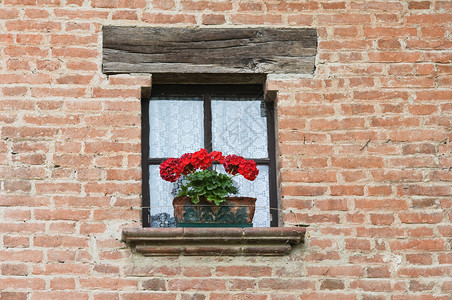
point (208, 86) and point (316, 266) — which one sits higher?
point (208, 86)

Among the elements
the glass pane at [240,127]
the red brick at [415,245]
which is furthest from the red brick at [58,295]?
the red brick at [415,245]

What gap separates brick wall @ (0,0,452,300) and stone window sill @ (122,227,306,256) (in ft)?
0.22

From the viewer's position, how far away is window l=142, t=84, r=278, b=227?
584 centimetres

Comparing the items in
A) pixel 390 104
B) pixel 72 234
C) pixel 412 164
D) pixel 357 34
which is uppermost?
pixel 357 34

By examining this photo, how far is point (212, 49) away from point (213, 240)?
1361 millimetres

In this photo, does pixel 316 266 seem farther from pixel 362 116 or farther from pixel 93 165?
pixel 93 165

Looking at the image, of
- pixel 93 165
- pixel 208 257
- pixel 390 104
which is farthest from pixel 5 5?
pixel 390 104

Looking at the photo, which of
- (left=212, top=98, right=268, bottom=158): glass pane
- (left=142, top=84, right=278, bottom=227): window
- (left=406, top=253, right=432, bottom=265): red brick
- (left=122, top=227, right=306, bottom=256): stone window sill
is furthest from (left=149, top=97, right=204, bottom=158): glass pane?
(left=406, top=253, right=432, bottom=265): red brick

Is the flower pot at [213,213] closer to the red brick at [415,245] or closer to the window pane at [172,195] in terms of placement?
the window pane at [172,195]

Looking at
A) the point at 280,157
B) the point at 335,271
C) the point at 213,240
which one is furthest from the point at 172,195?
the point at 335,271

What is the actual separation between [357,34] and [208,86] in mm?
1100

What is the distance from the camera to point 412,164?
5.64 metres

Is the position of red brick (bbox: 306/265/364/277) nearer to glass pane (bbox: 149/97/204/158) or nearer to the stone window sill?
the stone window sill

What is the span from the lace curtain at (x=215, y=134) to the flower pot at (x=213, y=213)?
0.37m
